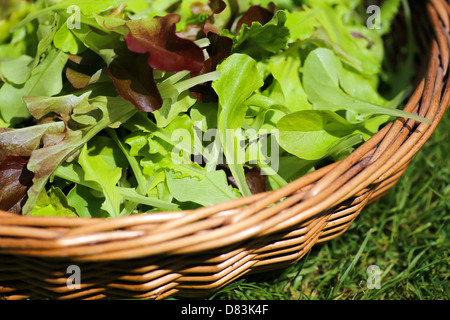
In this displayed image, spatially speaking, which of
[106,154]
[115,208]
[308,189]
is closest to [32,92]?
[106,154]

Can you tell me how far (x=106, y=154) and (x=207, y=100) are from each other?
20cm

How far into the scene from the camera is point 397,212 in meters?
0.98

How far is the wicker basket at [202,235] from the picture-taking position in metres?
0.52

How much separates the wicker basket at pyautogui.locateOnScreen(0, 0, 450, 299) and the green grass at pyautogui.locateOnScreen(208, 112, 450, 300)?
126 mm

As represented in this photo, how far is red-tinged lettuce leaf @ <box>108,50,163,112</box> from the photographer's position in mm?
651

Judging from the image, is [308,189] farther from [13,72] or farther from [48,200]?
[13,72]

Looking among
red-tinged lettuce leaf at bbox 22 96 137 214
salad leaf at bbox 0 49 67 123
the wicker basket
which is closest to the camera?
the wicker basket

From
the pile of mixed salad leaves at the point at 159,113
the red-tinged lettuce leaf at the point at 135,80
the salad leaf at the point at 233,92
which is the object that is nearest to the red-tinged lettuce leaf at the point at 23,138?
the pile of mixed salad leaves at the point at 159,113

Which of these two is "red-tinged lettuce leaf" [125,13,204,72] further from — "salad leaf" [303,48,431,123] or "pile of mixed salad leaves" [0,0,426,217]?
"salad leaf" [303,48,431,123]

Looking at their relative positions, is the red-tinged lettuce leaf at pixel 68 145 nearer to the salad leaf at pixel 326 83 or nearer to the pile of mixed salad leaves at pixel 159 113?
the pile of mixed salad leaves at pixel 159 113

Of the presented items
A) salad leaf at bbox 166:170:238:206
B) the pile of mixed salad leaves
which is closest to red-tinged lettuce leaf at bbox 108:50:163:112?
the pile of mixed salad leaves

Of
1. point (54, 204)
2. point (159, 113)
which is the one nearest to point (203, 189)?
point (159, 113)

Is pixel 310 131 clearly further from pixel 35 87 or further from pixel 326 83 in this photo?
pixel 35 87

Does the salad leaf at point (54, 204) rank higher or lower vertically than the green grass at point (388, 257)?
higher
